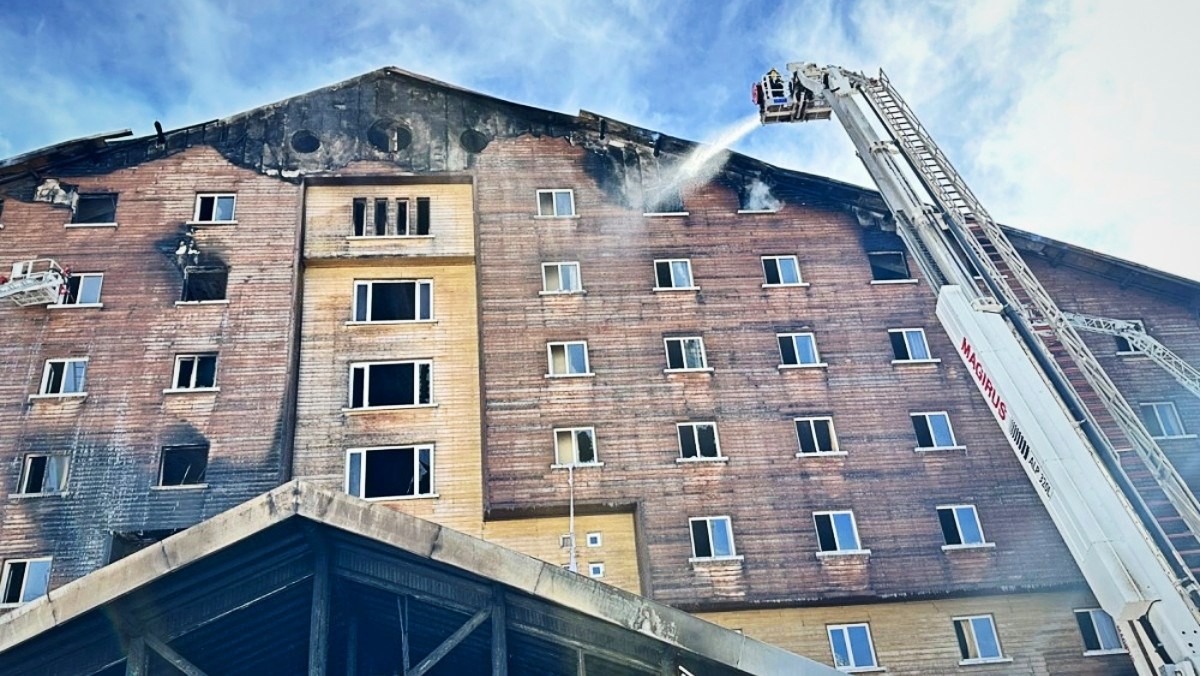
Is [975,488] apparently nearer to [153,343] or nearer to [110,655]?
[110,655]

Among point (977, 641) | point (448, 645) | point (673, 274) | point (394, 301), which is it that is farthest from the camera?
point (673, 274)

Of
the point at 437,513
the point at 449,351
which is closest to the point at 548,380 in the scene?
the point at 449,351

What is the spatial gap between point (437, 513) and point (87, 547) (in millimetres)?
10695

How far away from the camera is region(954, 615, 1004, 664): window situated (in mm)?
28578

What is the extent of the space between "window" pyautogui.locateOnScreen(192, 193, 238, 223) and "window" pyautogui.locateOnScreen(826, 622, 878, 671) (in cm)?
2585

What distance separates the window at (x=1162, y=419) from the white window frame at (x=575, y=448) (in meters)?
19.5

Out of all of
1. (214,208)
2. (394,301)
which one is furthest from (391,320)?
(214,208)

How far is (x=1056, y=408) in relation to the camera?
17250 millimetres

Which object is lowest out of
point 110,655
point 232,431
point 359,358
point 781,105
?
point 110,655

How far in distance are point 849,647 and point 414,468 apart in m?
A: 15.2

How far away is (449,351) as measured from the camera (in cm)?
3272

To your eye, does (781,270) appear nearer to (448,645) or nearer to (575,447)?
(575,447)

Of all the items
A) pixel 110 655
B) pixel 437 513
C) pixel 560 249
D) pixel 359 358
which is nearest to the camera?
pixel 110 655

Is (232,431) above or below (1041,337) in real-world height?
above
